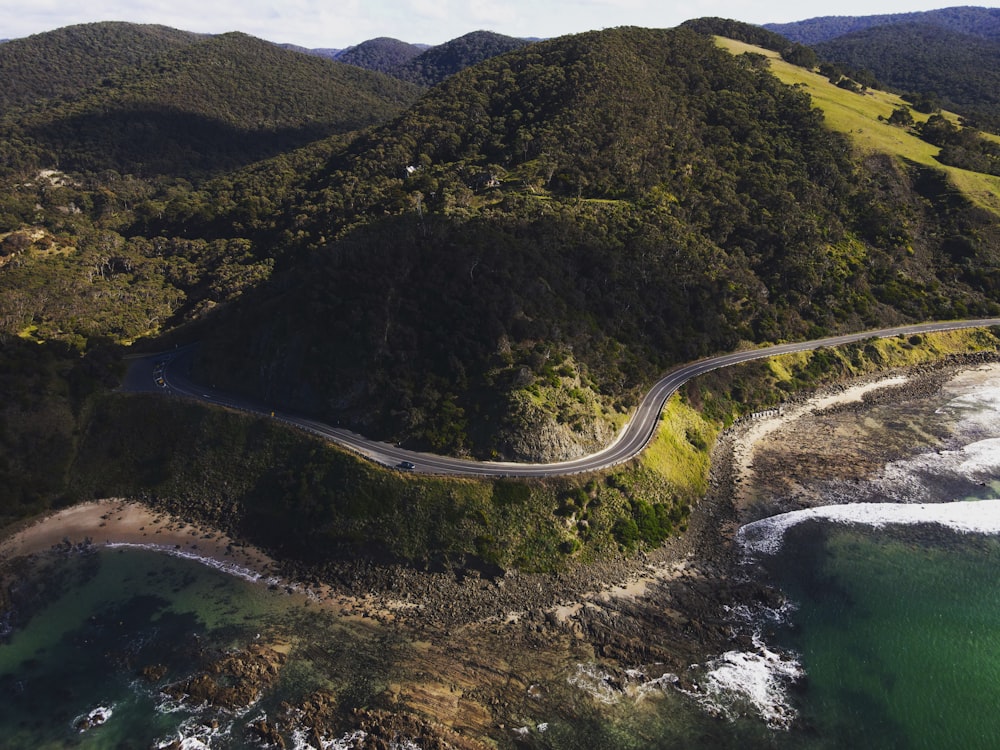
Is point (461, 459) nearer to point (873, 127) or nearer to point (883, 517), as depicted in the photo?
point (883, 517)

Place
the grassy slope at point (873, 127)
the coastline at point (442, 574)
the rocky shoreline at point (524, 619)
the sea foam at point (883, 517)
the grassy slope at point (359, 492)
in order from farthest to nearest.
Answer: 1. the grassy slope at point (873, 127)
2. the sea foam at point (883, 517)
3. the grassy slope at point (359, 492)
4. the coastline at point (442, 574)
5. the rocky shoreline at point (524, 619)

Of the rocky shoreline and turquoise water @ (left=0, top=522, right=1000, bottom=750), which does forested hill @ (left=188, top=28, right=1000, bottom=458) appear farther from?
turquoise water @ (left=0, top=522, right=1000, bottom=750)

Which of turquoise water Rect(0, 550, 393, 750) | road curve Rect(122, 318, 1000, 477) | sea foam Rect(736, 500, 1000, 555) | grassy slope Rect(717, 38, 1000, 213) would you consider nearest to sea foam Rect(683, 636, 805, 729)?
sea foam Rect(736, 500, 1000, 555)

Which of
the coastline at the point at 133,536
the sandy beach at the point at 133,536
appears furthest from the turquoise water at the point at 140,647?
the coastline at the point at 133,536

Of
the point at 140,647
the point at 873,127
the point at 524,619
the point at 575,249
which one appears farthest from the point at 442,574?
the point at 873,127

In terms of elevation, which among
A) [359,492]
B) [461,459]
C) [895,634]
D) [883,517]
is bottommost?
[895,634]

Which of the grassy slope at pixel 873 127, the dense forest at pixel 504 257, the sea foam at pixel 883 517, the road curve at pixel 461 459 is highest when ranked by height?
the grassy slope at pixel 873 127

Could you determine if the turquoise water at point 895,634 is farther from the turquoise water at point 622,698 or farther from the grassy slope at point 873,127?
the grassy slope at point 873,127

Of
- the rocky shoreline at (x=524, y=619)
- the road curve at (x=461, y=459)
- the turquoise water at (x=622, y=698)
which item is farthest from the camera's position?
the road curve at (x=461, y=459)

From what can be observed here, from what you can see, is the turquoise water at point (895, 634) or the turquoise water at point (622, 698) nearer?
the turquoise water at point (622, 698)
